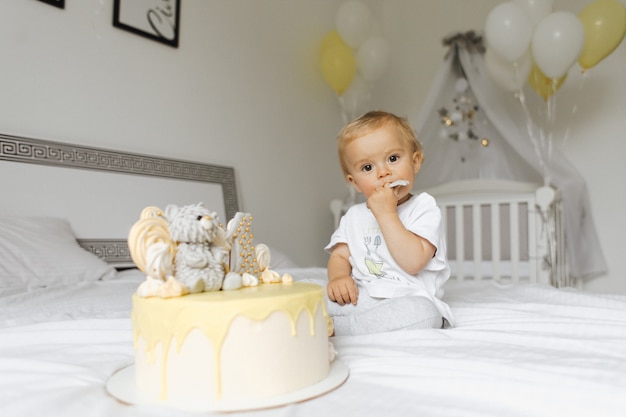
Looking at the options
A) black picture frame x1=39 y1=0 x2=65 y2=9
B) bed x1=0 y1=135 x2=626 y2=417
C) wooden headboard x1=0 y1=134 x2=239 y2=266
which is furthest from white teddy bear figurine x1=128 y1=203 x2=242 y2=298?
black picture frame x1=39 y1=0 x2=65 y2=9

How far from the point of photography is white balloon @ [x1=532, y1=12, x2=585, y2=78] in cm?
237

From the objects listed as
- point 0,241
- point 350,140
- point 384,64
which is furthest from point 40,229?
point 384,64

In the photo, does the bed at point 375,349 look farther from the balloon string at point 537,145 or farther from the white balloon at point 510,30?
the white balloon at point 510,30

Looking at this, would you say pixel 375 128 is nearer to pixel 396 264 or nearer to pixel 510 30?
pixel 396 264

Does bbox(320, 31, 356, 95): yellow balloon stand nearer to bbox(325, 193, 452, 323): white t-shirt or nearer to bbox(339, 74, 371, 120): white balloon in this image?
bbox(339, 74, 371, 120): white balloon

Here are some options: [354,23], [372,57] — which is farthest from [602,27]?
[354,23]

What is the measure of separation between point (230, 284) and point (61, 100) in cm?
175

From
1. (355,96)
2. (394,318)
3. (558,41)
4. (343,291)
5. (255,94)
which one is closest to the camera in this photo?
(394,318)

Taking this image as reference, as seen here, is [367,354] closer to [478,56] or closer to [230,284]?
[230,284]

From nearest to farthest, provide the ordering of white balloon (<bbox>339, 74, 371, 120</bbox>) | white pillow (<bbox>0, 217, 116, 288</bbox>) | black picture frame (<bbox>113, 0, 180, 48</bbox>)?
white pillow (<bbox>0, 217, 116, 288</bbox>), black picture frame (<bbox>113, 0, 180, 48</bbox>), white balloon (<bbox>339, 74, 371, 120</bbox>)

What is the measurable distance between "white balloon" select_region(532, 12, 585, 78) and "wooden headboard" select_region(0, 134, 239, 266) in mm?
1756

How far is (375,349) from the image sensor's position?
821 mm

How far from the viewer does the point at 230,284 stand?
70 centimetres

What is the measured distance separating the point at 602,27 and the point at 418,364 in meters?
2.33
